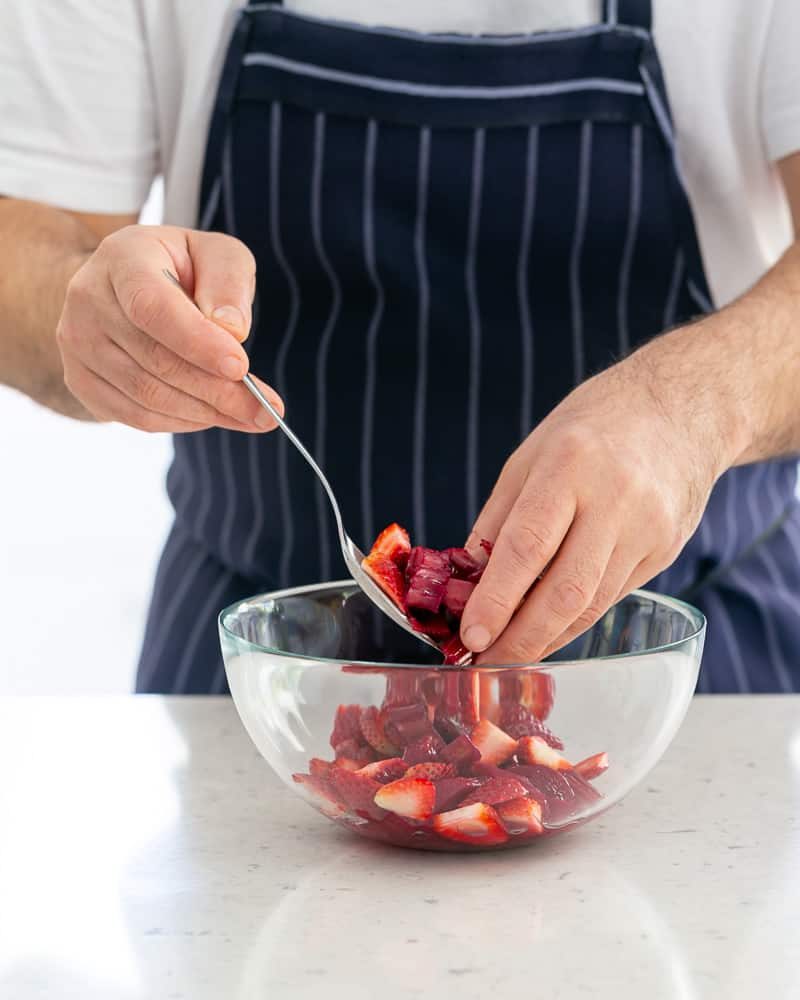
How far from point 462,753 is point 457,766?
1 centimetres

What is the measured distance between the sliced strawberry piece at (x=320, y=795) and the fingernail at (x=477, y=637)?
0.50 feet

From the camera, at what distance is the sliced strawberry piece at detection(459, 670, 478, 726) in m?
0.96

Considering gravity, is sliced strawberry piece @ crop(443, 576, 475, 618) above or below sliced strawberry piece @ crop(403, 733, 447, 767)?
above

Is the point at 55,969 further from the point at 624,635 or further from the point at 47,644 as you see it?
the point at 47,644

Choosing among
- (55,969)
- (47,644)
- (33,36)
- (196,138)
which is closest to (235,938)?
(55,969)

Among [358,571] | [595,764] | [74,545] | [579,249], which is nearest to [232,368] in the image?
[358,571]

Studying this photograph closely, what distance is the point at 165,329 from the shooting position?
41.9 inches

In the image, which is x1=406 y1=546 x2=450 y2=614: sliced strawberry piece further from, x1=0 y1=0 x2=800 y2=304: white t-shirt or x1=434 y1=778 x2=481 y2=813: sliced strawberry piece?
x1=0 y1=0 x2=800 y2=304: white t-shirt

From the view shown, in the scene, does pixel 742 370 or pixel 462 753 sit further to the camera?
pixel 742 370

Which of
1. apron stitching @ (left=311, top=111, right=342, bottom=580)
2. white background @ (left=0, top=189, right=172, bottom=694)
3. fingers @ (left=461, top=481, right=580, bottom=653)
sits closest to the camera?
fingers @ (left=461, top=481, right=580, bottom=653)

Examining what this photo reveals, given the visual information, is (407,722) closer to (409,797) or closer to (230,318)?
(409,797)

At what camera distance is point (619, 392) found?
1088mm

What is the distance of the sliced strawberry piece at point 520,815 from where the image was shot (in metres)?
0.99

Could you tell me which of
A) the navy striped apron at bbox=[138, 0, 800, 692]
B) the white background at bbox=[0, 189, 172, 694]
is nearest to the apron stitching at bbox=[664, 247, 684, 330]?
the navy striped apron at bbox=[138, 0, 800, 692]
